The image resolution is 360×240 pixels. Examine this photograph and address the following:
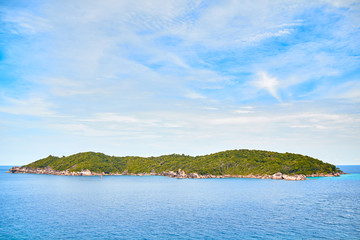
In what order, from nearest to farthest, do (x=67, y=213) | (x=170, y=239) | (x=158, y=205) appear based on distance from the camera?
(x=170, y=239) < (x=67, y=213) < (x=158, y=205)

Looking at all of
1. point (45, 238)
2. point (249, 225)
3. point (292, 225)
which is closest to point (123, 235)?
point (45, 238)

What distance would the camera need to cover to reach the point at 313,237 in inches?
2377

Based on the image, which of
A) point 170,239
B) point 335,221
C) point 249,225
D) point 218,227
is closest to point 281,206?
point 335,221

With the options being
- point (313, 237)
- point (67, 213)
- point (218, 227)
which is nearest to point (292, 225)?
point (313, 237)

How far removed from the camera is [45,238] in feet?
195

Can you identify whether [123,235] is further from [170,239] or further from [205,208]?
[205,208]

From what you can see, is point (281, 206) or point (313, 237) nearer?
point (313, 237)

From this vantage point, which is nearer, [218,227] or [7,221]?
[218,227]

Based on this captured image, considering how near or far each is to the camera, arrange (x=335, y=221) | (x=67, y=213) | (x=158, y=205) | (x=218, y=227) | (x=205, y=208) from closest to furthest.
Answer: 1. (x=218, y=227)
2. (x=335, y=221)
3. (x=67, y=213)
4. (x=205, y=208)
5. (x=158, y=205)

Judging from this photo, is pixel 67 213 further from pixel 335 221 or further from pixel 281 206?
pixel 335 221

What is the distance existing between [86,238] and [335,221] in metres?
68.1

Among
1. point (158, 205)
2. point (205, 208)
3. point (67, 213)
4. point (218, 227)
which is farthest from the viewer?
point (158, 205)

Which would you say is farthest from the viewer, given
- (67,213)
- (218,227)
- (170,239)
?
(67,213)

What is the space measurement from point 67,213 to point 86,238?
3259 centimetres
